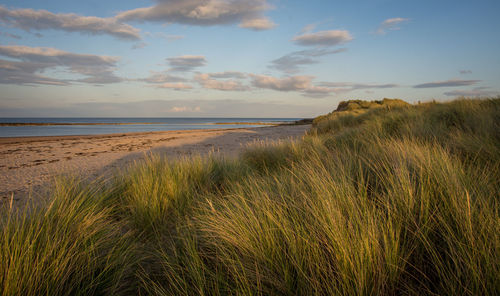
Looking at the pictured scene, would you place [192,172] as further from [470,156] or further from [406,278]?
[470,156]

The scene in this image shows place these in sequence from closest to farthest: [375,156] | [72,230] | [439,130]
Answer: [72,230] < [375,156] < [439,130]

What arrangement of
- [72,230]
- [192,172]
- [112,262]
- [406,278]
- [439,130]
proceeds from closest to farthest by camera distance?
[406,278] < [112,262] < [72,230] < [192,172] < [439,130]

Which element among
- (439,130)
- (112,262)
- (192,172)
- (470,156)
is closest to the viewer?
(112,262)

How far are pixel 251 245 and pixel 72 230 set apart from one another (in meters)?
1.33

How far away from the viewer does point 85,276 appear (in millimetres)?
1414

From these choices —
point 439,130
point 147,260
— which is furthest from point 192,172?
point 439,130

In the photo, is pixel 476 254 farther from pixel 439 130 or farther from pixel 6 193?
pixel 6 193

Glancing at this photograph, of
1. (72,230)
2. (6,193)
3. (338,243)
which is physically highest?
(338,243)

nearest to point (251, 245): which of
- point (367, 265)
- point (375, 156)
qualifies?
point (367, 265)

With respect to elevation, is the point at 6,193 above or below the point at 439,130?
below

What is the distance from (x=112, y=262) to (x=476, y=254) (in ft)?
6.73

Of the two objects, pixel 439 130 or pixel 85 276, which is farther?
pixel 439 130

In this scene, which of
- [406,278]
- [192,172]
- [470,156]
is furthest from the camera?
[192,172]

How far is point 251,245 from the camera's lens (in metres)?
1.40
